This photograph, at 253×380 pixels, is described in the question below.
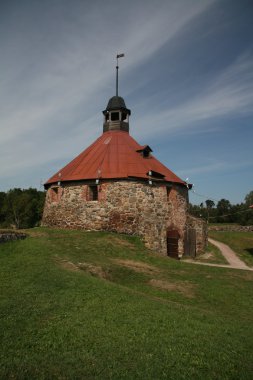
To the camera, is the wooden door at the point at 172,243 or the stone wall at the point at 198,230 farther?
the stone wall at the point at 198,230

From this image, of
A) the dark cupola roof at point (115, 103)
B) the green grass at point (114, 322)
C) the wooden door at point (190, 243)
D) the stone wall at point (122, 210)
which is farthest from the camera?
the dark cupola roof at point (115, 103)

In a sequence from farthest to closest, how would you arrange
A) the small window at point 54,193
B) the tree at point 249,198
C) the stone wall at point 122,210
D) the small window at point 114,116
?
1. the tree at point 249,198
2. the small window at point 114,116
3. the small window at point 54,193
4. the stone wall at point 122,210

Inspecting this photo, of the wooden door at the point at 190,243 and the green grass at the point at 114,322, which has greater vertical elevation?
the wooden door at the point at 190,243

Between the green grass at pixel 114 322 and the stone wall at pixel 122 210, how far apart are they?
633 cm

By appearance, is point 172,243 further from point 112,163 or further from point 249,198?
point 249,198

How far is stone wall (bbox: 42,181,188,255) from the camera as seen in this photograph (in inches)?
827

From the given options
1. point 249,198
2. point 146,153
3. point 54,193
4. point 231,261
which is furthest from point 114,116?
point 249,198

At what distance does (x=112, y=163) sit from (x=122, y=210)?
378 centimetres

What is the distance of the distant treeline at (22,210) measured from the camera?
57.4 metres

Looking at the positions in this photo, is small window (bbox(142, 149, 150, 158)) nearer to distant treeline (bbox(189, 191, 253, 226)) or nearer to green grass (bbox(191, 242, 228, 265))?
green grass (bbox(191, 242, 228, 265))

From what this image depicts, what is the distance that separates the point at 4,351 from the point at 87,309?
9.22 feet

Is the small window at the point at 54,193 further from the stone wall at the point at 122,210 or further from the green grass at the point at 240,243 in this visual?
the green grass at the point at 240,243

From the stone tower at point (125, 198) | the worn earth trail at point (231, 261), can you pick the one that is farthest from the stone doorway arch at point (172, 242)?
the worn earth trail at point (231, 261)

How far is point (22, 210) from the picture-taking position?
58.0 meters
